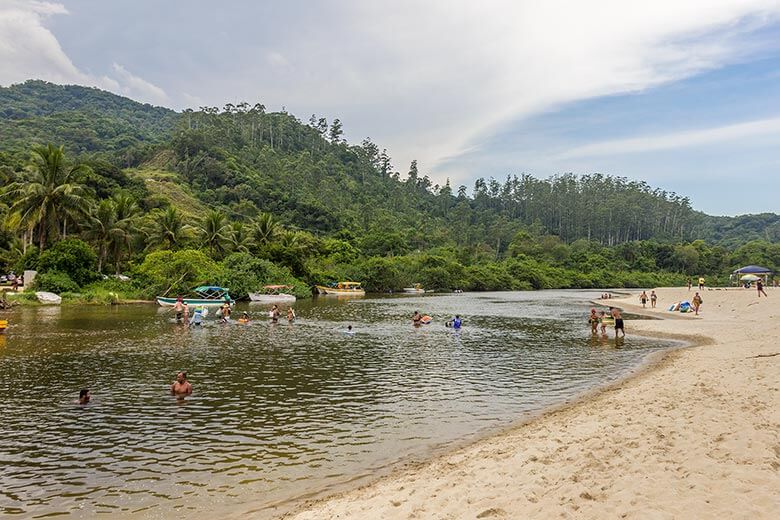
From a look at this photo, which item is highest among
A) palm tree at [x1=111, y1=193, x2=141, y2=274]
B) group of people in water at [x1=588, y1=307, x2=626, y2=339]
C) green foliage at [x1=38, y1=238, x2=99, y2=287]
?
palm tree at [x1=111, y1=193, x2=141, y2=274]

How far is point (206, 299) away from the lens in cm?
5638

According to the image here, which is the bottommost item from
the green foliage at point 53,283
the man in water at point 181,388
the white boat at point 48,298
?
the man in water at point 181,388

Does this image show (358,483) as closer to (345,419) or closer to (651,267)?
(345,419)

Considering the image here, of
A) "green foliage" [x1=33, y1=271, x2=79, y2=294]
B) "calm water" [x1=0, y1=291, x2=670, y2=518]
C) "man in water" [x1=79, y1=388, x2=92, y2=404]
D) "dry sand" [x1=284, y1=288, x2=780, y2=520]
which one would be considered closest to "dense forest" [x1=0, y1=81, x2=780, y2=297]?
"green foliage" [x1=33, y1=271, x2=79, y2=294]

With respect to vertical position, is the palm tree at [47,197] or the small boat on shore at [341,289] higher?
the palm tree at [47,197]

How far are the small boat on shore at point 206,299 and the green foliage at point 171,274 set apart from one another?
2.11 metres

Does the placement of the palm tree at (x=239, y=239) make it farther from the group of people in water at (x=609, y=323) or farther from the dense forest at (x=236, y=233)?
the group of people in water at (x=609, y=323)

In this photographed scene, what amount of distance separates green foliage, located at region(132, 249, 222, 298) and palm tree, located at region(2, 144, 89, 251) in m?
10.0

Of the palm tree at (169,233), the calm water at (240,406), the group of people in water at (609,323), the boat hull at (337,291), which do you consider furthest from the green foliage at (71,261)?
the group of people in water at (609,323)

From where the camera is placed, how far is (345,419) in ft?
50.6

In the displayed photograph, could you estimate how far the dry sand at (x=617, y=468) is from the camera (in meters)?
7.55

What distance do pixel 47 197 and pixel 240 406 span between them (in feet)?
177

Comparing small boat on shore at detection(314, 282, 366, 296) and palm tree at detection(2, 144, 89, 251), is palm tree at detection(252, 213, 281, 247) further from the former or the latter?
palm tree at detection(2, 144, 89, 251)

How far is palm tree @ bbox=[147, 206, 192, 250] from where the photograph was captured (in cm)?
7356
